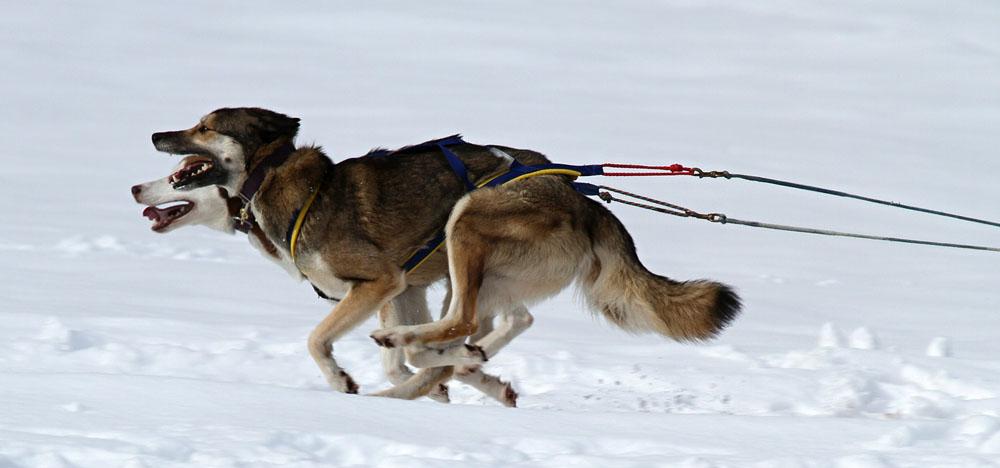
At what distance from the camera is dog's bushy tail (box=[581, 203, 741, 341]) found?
5223 millimetres

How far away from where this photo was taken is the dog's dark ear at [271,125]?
550 cm

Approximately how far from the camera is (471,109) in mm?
19125

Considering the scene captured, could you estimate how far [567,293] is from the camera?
30.6 ft

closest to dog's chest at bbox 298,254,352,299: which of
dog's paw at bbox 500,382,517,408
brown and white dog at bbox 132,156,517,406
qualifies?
brown and white dog at bbox 132,156,517,406

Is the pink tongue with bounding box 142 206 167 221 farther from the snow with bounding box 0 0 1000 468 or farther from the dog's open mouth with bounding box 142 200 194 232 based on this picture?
the snow with bounding box 0 0 1000 468

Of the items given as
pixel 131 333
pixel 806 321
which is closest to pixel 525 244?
pixel 131 333

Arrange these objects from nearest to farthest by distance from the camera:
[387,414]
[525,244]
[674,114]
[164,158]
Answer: [387,414] → [525,244] → [164,158] → [674,114]

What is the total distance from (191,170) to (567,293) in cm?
425

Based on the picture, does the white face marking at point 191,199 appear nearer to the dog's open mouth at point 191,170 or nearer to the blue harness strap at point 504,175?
the dog's open mouth at point 191,170

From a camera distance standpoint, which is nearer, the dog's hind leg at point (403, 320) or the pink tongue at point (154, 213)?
the pink tongue at point (154, 213)

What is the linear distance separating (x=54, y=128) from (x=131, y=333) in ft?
40.2

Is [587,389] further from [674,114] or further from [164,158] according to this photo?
[674,114]

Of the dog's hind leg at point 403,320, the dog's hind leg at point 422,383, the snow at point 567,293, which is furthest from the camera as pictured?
the dog's hind leg at point 403,320

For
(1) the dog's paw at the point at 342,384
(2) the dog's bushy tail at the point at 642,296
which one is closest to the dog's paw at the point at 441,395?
(1) the dog's paw at the point at 342,384
